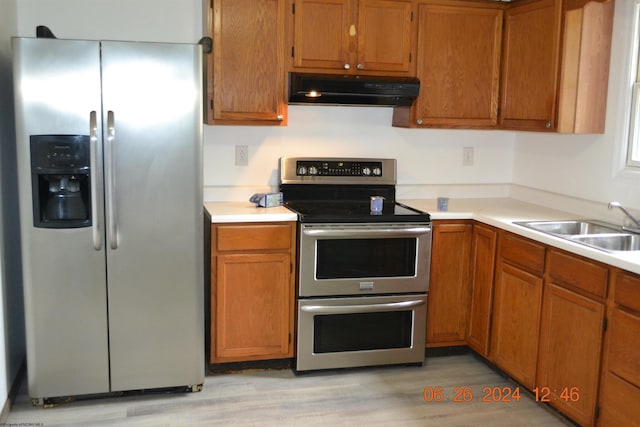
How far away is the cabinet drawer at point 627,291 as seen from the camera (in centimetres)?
251

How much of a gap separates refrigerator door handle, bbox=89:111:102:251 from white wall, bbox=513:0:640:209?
260cm

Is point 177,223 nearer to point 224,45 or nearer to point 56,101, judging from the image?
point 56,101

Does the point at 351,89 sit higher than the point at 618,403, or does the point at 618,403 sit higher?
the point at 351,89

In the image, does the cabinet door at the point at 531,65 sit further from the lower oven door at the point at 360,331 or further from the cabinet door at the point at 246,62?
the cabinet door at the point at 246,62

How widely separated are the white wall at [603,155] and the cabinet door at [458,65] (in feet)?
1.45

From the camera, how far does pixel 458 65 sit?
3822 millimetres

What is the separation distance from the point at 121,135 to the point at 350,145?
60.9 inches

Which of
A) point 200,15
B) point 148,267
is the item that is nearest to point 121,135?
point 148,267

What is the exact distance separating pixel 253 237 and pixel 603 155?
1940 millimetres

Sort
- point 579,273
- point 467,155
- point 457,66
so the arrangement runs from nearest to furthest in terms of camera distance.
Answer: point 579,273 < point 457,66 < point 467,155

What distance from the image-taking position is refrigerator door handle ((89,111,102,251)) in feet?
9.53

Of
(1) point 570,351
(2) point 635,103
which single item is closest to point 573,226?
(2) point 635,103

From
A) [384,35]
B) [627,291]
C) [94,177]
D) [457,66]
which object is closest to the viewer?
[627,291]

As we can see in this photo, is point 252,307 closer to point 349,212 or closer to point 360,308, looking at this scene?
point 360,308
